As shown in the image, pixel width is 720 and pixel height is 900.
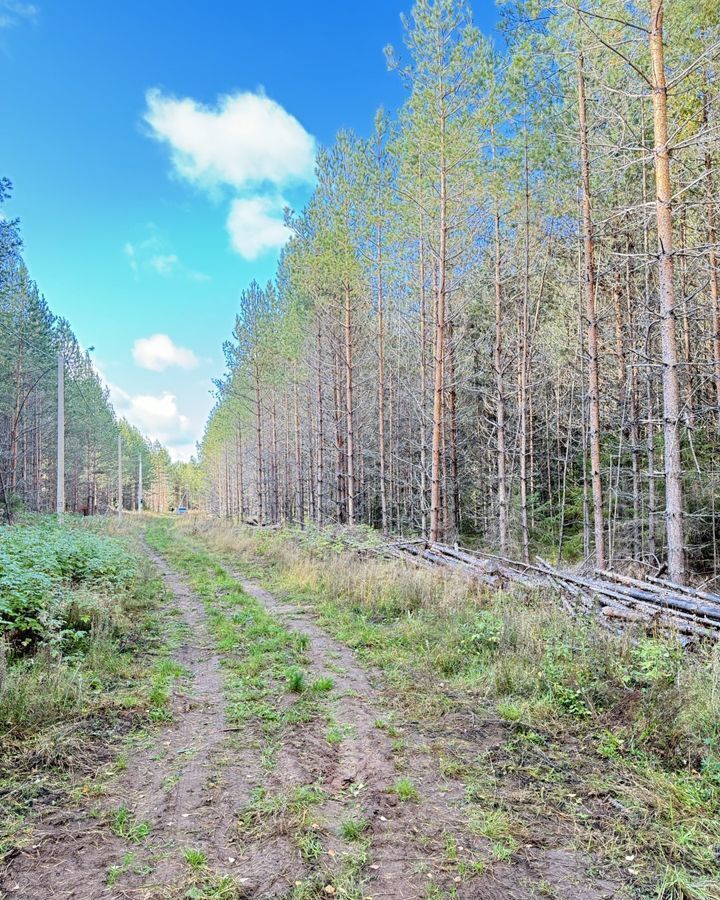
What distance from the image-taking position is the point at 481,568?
331 inches

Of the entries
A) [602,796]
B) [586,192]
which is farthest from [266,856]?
[586,192]

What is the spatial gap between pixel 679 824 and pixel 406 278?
14.7m

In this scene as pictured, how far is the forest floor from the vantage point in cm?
232

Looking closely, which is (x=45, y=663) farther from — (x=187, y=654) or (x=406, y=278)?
(x=406, y=278)

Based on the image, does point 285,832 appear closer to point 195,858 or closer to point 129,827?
point 195,858

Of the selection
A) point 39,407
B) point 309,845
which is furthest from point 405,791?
point 39,407

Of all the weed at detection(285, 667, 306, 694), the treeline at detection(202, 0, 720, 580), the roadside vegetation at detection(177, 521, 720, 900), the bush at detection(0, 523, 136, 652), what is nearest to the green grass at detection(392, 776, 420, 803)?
the roadside vegetation at detection(177, 521, 720, 900)

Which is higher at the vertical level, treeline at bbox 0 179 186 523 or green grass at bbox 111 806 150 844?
treeline at bbox 0 179 186 523

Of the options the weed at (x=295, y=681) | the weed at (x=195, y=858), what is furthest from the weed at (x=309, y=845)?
the weed at (x=295, y=681)

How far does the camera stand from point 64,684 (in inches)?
166

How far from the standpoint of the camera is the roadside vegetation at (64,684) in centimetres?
315

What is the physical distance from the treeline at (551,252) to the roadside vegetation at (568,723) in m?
2.99

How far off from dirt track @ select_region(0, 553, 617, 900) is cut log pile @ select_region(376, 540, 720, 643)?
8.63 feet

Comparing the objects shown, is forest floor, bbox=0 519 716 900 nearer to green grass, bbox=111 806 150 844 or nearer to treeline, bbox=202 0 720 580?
green grass, bbox=111 806 150 844
